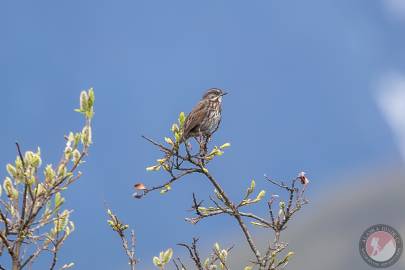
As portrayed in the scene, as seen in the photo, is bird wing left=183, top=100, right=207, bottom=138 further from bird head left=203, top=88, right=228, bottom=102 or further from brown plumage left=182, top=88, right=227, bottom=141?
bird head left=203, top=88, right=228, bottom=102

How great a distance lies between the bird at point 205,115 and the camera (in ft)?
41.8

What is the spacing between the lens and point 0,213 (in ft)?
19.8

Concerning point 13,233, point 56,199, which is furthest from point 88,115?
point 13,233

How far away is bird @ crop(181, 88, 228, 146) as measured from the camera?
41.8 ft

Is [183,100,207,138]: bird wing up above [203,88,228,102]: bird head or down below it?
below

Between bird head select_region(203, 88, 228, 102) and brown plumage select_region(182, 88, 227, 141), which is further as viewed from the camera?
bird head select_region(203, 88, 228, 102)

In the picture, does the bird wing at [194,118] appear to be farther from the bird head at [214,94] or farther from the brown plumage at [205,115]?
the bird head at [214,94]

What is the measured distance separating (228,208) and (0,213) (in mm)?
3200

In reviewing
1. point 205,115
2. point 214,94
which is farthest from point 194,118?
point 214,94

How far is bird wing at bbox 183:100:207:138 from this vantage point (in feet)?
41.4

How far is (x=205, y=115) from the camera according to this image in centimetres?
1323

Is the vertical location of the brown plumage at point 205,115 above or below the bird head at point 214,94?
below

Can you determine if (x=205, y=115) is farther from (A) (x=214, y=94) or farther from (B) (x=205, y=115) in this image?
(A) (x=214, y=94)

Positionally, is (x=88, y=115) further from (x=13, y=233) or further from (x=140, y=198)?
(x=140, y=198)
